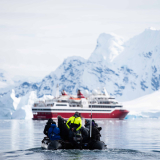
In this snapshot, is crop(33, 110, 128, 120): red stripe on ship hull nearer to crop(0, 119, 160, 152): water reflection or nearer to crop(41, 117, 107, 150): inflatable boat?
crop(0, 119, 160, 152): water reflection

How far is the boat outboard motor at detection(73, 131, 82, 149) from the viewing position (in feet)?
90.6

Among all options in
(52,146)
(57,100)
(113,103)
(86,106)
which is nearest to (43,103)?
(57,100)

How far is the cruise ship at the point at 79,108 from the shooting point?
128875 mm

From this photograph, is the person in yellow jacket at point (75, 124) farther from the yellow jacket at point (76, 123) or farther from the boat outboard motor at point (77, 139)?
the boat outboard motor at point (77, 139)

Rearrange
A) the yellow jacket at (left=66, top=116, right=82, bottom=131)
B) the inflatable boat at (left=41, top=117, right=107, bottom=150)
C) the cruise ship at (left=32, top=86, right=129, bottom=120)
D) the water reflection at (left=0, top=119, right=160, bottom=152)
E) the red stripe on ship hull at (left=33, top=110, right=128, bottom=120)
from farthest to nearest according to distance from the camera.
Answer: the cruise ship at (left=32, top=86, right=129, bottom=120)
the red stripe on ship hull at (left=33, top=110, right=128, bottom=120)
the water reflection at (left=0, top=119, right=160, bottom=152)
the inflatable boat at (left=41, top=117, right=107, bottom=150)
the yellow jacket at (left=66, top=116, right=82, bottom=131)

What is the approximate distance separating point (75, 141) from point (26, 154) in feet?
11.6

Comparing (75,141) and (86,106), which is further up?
(86,106)

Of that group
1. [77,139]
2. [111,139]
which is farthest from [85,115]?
[77,139]

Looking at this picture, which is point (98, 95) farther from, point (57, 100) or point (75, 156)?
point (75, 156)

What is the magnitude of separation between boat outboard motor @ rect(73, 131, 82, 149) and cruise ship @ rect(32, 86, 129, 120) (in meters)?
100

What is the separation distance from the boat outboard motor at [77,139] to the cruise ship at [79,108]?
328ft

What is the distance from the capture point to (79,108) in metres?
132

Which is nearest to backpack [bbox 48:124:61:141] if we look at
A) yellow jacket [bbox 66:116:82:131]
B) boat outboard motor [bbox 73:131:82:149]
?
yellow jacket [bbox 66:116:82:131]

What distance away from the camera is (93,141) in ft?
92.1
